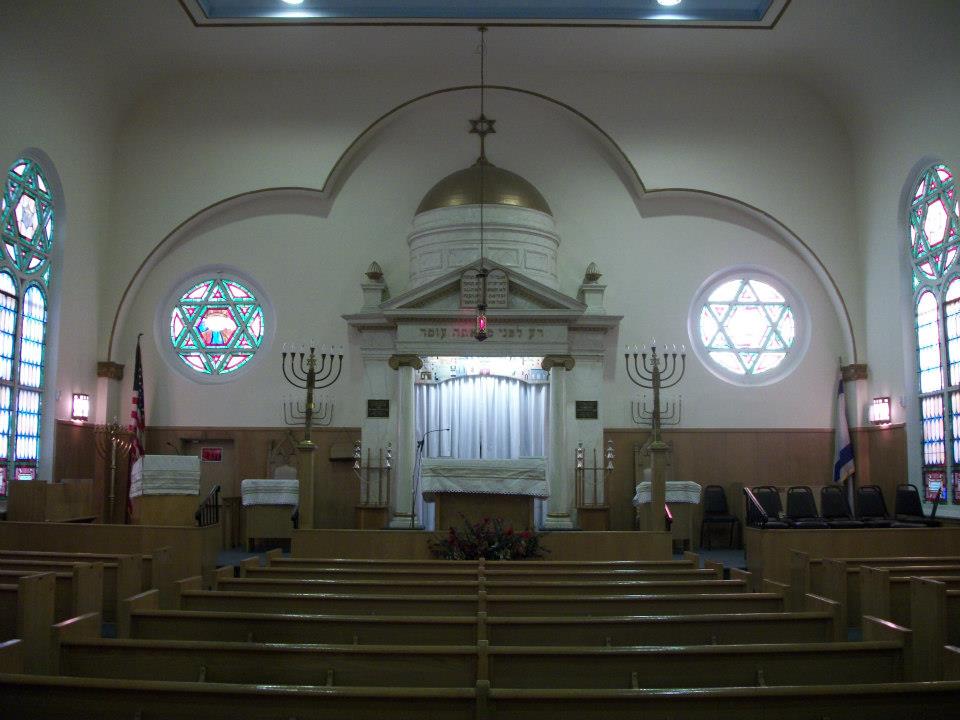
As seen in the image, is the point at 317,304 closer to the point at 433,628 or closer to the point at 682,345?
the point at 682,345

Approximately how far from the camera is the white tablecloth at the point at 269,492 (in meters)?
13.7

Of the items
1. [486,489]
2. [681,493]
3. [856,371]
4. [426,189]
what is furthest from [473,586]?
[856,371]

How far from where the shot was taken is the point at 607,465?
48.3 feet

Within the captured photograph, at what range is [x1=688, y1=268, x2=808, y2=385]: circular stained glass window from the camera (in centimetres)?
1559

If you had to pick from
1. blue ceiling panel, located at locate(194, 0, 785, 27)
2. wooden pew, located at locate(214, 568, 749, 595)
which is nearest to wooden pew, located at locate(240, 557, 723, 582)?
wooden pew, located at locate(214, 568, 749, 595)

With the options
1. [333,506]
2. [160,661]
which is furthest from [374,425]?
[160,661]

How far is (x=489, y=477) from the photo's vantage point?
1165 cm

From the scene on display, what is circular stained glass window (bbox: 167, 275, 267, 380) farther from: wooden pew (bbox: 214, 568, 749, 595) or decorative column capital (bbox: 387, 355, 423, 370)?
wooden pew (bbox: 214, 568, 749, 595)

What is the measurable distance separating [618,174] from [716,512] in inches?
233

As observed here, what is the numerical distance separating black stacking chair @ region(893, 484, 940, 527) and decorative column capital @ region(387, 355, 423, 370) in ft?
24.2

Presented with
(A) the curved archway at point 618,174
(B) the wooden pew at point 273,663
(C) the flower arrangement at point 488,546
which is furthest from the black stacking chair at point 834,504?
(B) the wooden pew at point 273,663

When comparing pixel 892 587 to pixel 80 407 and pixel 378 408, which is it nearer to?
pixel 378 408

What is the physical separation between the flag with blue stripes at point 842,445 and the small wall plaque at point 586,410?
158 inches

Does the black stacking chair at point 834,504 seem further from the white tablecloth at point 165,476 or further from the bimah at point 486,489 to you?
the white tablecloth at point 165,476
